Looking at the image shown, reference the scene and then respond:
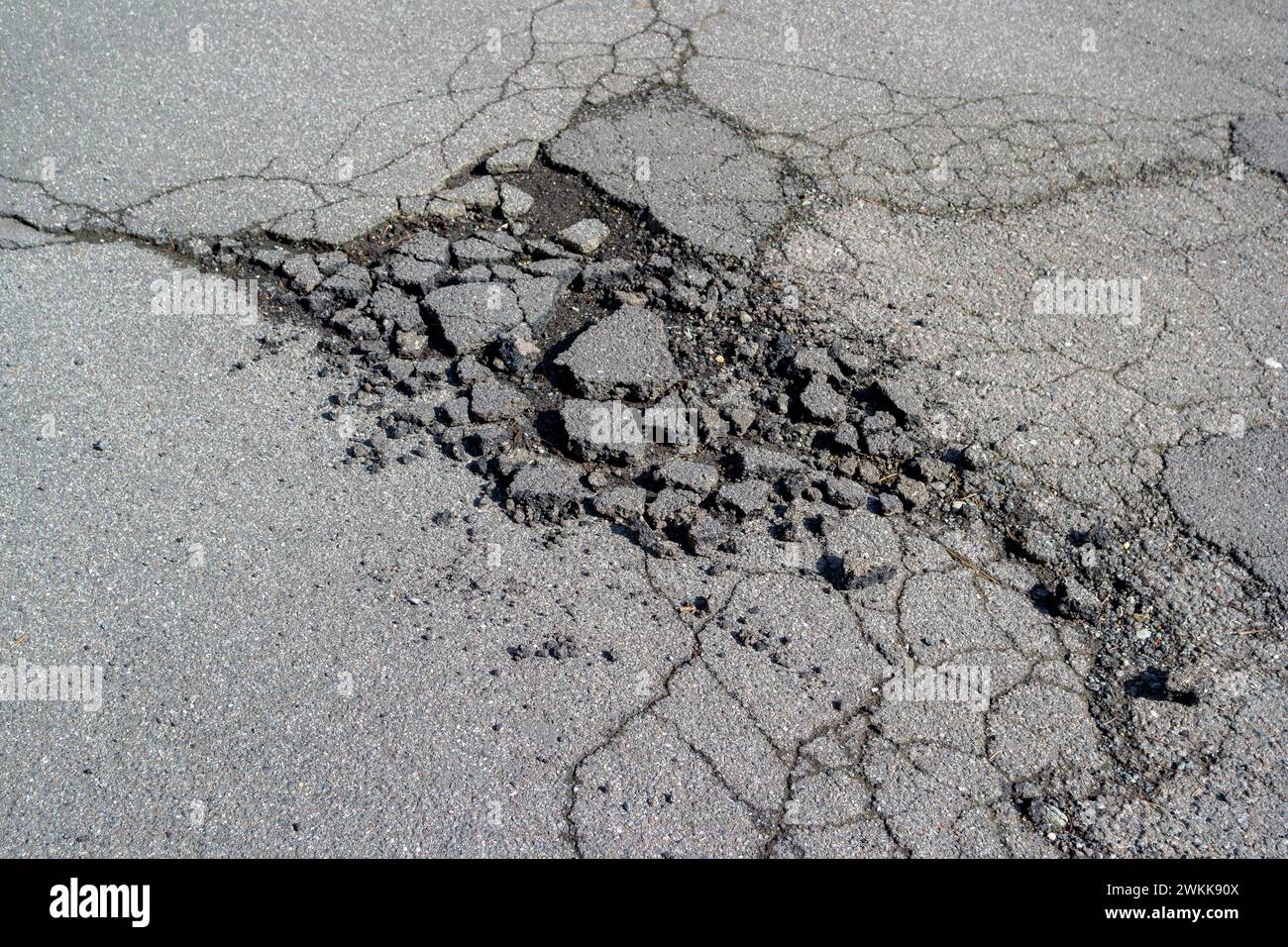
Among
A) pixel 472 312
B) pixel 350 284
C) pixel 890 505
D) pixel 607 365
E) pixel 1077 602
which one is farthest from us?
pixel 350 284

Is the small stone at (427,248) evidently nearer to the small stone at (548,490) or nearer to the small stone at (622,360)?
the small stone at (622,360)

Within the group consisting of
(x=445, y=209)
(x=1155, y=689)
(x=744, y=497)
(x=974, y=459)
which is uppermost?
(x=445, y=209)

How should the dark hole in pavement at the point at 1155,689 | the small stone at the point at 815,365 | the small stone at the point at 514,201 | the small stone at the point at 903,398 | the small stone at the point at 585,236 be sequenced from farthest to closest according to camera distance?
the small stone at the point at 514,201
the small stone at the point at 585,236
the small stone at the point at 815,365
the small stone at the point at 903,398
the dark hole in pavement at the point at 1155,689

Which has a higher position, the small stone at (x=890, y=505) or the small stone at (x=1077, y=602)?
the small stone at (x=890, y=505)

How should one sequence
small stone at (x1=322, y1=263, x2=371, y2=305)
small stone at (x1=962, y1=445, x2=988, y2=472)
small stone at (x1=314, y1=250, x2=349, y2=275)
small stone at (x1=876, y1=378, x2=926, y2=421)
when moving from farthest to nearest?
small stone at (x1=314, y1=250, x2=349, y2=275), small stone at (x1=322, y1=263, x2=371, y2=305), small stone at (x1=876, y1=378, x2=926, y2=421), small stone at (x1=962, y1=445, x2=988, y2=472)

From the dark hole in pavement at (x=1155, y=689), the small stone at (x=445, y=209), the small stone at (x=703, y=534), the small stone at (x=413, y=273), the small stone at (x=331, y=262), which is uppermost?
the small stone at (x=445, y=209)

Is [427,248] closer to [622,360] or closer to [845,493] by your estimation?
[622,360]

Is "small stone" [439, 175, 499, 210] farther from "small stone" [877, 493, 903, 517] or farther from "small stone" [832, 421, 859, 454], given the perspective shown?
"small stone" [877, 493, 903, 517]

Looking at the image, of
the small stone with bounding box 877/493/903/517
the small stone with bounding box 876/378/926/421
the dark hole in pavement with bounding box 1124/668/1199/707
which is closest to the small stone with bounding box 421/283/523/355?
the small stone with bounding box 876/378/926/421

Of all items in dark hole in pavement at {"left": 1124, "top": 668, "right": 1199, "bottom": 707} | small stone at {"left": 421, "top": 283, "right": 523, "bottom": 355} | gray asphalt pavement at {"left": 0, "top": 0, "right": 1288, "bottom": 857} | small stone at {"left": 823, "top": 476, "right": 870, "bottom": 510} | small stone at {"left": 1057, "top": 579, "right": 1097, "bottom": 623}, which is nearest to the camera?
gray asphalt pavement at {"left": 0, "top": 0, "right": 1288, "bottom": 857}

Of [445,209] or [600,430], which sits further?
[445,209]

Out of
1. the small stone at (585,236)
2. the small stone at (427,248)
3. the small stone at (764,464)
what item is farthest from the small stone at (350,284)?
the small stone at (764,464)

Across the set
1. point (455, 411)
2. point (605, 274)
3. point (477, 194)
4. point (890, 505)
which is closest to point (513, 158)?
point (477, 194)
